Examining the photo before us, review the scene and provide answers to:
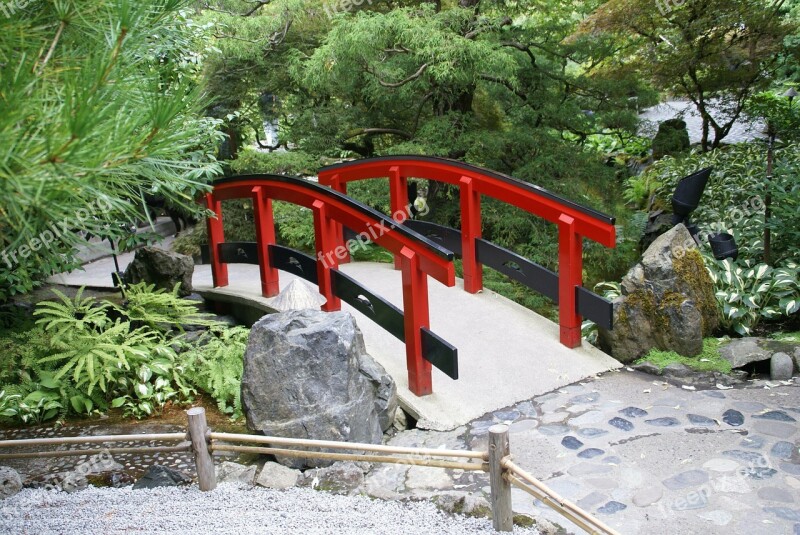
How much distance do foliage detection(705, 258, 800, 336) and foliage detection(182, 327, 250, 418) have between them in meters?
3.50

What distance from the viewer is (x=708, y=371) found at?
15.6 feet

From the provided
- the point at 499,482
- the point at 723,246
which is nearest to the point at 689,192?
the point at 723,246

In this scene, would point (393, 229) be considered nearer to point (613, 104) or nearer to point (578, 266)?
point (578, 266)

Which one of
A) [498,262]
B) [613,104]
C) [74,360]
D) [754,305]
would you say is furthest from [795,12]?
[74,360]

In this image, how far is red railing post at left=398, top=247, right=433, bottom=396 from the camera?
4488 mm

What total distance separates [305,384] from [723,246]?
13.8 ft

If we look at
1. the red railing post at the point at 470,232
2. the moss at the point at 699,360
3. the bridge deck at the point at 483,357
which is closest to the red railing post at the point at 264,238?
the bridge deck at the point at 483,357

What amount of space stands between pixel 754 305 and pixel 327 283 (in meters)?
3.16

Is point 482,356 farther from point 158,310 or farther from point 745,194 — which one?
point 745,194

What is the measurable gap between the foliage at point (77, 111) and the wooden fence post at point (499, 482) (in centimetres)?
157

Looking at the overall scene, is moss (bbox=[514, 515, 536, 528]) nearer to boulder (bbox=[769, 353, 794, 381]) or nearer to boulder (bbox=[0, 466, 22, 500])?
boulder (bbox=[769, 353, 794, 381])

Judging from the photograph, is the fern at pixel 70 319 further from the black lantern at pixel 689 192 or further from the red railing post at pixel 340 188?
the black lantern at pixel 689 192

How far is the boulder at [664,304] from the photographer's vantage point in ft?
16.1

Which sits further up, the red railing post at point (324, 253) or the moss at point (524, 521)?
the red railing post at point (324, 253)
